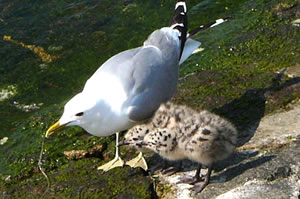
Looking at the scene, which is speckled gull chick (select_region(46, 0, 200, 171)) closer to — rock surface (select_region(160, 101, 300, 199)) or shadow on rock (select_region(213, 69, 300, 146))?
shadow on rock (select_region(213, 69, 300, 146))

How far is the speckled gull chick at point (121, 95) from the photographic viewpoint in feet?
17.4

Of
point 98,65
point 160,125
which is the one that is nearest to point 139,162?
point 160,125

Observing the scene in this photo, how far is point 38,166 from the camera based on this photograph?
557 centimetres

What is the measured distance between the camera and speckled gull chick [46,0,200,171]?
5.31 meters

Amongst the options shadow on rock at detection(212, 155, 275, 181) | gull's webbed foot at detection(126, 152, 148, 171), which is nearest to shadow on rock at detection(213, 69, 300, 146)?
shadow on rock at detection(212, 155, 275, 181)

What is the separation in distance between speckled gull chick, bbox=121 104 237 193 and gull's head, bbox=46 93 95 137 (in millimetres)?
651

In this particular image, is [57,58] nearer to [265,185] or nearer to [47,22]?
[47,22]

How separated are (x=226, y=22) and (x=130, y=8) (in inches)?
72.3

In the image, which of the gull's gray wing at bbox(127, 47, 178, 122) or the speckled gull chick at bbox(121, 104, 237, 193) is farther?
the gull's gray wing at bbox(127, 47, 178, 122)

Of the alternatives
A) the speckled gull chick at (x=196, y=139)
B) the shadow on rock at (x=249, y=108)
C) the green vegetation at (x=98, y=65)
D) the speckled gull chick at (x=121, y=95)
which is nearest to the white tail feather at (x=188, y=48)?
the green vegetation at (x=98, y=65)

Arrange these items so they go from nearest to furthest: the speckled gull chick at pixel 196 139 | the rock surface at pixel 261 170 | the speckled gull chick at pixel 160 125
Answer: the rock surface at pixel 261 170, the speckled gull chick at pixel 196 139, the speckled gull chick at pixel 160 125

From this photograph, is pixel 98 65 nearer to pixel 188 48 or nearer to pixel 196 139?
pixel 188 48

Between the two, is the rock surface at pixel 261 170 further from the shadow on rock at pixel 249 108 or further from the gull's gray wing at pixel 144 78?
the gull's gray wing at pixel 144 78

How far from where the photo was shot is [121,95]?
5441 mm
